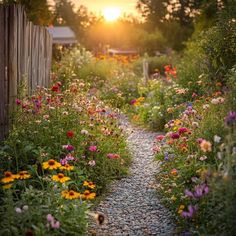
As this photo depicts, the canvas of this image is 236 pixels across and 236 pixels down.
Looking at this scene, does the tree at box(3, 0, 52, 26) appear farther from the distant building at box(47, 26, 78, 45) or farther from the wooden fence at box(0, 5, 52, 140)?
the distant building at box(47, 26, 78, 45)

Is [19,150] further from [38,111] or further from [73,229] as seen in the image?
[73,229]

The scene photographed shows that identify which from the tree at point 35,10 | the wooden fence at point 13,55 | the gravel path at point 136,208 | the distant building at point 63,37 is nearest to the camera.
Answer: the gravel path at point 136,208

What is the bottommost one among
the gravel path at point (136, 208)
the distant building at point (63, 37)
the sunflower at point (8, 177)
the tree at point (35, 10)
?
the gravel path at point (136, 208)

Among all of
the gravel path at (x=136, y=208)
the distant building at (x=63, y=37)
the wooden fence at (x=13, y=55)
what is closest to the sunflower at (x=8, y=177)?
the gravel path at (x=136, y=208)

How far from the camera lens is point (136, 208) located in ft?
18.0

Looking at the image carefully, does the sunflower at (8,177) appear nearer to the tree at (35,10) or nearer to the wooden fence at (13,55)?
the wooden fence at (13,55)

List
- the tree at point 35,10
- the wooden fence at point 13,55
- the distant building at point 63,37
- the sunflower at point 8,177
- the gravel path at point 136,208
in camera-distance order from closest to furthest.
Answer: the sunflower at point 8,177
the gravel path at point 136,208
the wooden fence at point 13,55
the tree at point 35,10
the distant building at point 63,37

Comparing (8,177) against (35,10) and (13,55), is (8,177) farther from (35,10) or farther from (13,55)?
(35,10)

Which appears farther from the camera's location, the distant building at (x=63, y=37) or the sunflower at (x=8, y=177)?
the distant building at (x=63, y=37)

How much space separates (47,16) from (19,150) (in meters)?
10.7

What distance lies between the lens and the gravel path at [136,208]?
493cm

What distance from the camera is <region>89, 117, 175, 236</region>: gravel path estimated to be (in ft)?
16.2

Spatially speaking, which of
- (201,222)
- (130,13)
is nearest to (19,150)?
(201,222)

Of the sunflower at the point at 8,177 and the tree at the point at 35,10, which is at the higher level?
the tree at the point at 35,10
